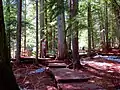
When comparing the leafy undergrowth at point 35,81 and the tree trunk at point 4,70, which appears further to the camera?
the leafy undergrowth at point 35,81

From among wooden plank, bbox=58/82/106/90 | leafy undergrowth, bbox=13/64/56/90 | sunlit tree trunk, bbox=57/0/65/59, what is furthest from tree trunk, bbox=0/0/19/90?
sunlit tree trunk, bbox=57/0/65/59

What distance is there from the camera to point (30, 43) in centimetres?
3319

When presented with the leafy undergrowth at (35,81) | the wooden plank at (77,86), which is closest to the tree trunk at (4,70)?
the wooden plank at (77,86)

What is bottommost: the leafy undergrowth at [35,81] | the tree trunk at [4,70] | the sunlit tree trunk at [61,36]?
the leafy undergrowth at [35,81]

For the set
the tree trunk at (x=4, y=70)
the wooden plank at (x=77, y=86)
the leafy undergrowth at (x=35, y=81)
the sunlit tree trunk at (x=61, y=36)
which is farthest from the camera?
the sunlit tree trunk at (x=61, y=36)

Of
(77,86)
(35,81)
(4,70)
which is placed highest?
(4,70)

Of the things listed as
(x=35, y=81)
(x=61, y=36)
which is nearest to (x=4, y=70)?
(x=35, y=81)

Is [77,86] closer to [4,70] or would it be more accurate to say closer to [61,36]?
[4,70]

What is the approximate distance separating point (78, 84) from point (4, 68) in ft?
9.12

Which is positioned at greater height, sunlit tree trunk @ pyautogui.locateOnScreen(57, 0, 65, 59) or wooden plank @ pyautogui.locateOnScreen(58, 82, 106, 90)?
sunlit tree trunk @ pyautogui.locateOnScreen(57, 0, 65, 59)

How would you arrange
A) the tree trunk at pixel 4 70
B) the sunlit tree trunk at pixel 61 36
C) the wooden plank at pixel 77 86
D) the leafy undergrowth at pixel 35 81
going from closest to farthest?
1. the tree trunk at pixel 4 70
2. the wooden plank at pixel 77 86
3. the leafy undergrowth at pixel 35 81
4. the sunlit tree trunk at pixel 61 36

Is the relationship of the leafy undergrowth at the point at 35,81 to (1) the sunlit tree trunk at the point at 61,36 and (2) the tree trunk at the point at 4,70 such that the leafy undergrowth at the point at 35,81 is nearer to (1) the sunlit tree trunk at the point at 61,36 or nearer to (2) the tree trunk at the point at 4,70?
(2) the tree trunk at the point at 4,70

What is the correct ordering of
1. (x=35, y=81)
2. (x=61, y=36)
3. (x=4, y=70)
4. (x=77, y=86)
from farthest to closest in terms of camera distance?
(x=61, y=36)
(x=35, y=81)
(x=77, y=86)
(x=4, y=70)

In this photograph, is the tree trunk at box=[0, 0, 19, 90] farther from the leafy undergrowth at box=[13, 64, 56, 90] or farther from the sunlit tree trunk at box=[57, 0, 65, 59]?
the sunlit tree trunk at box=[57, 0, 65, 59]
